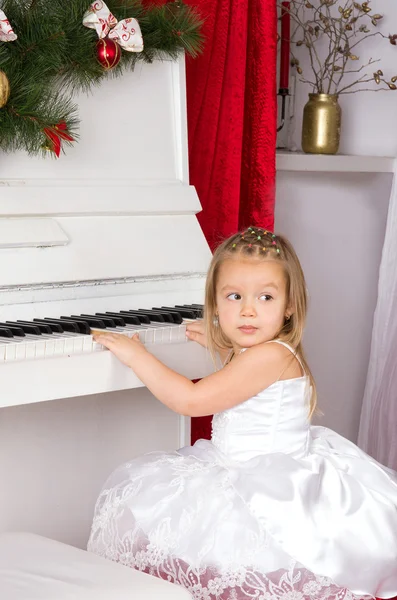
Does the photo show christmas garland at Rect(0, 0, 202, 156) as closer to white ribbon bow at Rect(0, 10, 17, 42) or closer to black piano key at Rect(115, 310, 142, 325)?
white ribbon bow at Rect(0, 10, 17, 42)

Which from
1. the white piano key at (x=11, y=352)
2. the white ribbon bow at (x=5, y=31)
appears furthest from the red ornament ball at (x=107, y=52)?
the white piano key at (x=11, y=352)

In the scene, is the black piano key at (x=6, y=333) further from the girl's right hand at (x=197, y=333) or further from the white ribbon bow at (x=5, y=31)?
the white ribbon bow at (x=5, y=31)

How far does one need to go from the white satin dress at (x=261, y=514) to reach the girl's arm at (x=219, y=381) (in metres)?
0.04

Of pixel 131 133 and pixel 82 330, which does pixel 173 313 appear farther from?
pixel 131 133

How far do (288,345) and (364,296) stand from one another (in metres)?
1.57

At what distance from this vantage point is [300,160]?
2922 millimetres

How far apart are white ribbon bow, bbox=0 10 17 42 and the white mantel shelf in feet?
4.30

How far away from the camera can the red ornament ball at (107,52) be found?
1961mm

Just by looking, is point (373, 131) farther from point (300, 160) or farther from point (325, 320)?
→ point (325, 320)

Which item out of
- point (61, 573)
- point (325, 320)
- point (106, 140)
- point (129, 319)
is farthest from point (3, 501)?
point (325, 320)

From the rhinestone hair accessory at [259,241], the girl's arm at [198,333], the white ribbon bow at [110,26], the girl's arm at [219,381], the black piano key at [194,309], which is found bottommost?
the girl's arm at [219,381]

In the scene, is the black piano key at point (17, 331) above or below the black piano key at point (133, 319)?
above

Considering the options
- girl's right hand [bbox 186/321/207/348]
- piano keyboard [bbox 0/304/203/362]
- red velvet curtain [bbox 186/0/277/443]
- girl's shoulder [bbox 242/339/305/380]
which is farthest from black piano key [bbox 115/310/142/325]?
red velvet curtain [bbox 186/0/277/443]

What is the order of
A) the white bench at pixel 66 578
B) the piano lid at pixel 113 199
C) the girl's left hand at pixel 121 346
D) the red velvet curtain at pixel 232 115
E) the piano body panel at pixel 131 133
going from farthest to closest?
the red velvet curtain at pixel 232 115, the piano body panel at pixel 131 133, the piano lid at pixel 113 199, the girl's left hand at pixel 121 346, the white bench at pixel 66 578
